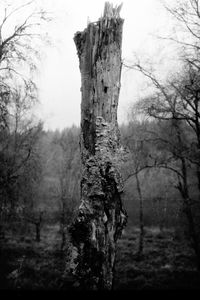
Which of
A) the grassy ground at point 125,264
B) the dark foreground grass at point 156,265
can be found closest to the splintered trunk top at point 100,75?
the grassy ground at point 125,264

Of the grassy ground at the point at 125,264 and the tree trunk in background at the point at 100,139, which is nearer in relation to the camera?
the tree trunk in background at the point at 100,139

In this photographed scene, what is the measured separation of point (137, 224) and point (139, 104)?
27541mm

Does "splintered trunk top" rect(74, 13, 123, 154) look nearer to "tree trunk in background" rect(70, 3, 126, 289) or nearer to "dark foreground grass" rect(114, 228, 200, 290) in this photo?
"tree trunk in background" rect(70, 3, 126, 289)

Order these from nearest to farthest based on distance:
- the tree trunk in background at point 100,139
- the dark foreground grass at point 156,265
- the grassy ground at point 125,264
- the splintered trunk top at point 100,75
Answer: the tree trunk in background at point 100,139
the splintered trunk top at point 100,75
the grassy ground at point 125,264
the dark foreground grass at point 156,265

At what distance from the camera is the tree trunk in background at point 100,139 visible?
3.05 metres

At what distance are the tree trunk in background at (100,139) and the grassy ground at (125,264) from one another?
6.22 m

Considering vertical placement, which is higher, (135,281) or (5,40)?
(5,40)

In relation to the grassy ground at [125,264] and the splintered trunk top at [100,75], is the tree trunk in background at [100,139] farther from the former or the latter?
the grassy ground at [125,264]

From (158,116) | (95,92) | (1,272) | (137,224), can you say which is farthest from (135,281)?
(137,224)

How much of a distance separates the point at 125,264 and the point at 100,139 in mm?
19082

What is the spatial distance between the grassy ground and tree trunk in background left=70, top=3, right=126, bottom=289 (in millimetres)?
6216

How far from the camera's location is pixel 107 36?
336 cm

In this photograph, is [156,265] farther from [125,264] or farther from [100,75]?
[100,75]

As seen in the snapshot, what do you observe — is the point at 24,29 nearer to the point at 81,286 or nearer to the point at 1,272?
the point at 81,286
